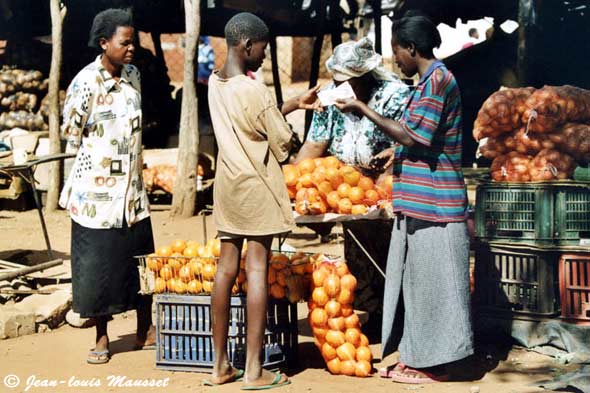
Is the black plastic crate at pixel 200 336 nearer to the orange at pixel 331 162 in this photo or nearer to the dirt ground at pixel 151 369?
the dirt ground at pixel 151 369

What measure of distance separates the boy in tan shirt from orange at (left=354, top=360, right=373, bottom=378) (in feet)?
1.78

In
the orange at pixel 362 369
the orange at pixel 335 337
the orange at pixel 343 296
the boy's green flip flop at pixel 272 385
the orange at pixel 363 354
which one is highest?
the orange at pixel 343 296

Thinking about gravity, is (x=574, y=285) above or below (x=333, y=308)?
above

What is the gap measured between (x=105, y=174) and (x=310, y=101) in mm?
1331

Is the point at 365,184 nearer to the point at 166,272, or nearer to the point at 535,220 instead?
the point at 535,220

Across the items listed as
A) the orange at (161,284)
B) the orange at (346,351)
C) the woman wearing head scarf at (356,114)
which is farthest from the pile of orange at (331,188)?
the orange at (161,284)

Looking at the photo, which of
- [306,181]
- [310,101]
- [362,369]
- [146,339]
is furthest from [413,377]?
[146,339]

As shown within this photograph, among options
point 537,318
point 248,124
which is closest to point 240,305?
point 248,124

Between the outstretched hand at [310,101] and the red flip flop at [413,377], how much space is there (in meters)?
1.56

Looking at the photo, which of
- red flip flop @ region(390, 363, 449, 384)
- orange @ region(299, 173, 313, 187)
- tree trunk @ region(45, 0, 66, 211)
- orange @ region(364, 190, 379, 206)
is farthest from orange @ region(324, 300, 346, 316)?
tree trunk @ region(45, 0, 66, 211)

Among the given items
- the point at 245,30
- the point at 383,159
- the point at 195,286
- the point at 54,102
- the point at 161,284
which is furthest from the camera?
the point at 54,102

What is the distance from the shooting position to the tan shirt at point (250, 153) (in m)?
5.27

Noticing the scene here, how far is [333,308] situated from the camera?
5.61 metres

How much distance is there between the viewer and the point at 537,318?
249 inches
